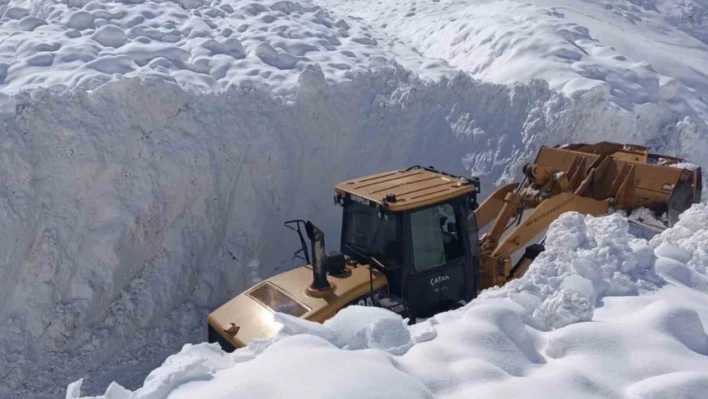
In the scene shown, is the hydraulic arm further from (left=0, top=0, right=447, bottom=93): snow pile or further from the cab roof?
(left=0, top=0, right=447, bottom=93): snow pile

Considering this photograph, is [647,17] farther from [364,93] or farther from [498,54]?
[364,93]

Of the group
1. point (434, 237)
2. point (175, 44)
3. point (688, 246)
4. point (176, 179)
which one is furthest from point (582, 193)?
point (175, 44)

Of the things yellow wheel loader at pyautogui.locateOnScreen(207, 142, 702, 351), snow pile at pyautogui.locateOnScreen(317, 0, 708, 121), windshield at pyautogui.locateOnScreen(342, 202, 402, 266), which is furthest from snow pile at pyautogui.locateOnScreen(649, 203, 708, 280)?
snow pile at pyautogui.locateOnScreen(317, 0, 708, 121)

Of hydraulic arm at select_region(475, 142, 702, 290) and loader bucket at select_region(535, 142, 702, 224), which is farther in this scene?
loader bucket at select_region(535, 142, 702, 224)

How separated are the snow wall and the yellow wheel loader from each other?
1.99m

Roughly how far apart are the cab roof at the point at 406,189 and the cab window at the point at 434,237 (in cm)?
11

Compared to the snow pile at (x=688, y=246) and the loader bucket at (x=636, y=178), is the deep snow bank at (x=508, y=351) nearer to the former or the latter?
the snow pile at (x=688, y=246)

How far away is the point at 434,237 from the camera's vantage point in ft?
22.5

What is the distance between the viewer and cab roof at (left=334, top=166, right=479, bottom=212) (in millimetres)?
6602

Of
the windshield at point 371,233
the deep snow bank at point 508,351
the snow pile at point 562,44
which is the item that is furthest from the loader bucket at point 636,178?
the windshield at point 371,233

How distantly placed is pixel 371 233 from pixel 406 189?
523 millimetres

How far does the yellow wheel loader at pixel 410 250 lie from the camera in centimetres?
643

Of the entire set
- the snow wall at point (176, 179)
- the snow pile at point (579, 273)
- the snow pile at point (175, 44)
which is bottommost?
the snow wall at point (176, 179)

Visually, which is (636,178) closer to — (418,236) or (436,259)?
(436,259)
